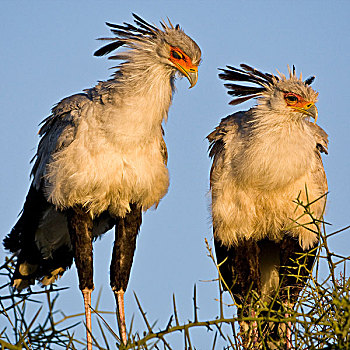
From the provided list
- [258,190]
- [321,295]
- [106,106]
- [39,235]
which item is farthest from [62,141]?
[321,295]

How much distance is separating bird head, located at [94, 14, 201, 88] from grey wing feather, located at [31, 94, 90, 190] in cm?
55

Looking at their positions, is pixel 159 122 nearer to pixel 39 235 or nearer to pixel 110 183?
pixel 110 183

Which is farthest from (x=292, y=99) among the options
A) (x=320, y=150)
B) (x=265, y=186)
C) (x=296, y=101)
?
(x=265, y=186)

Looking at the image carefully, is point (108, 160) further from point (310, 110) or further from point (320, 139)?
point (320, 139)

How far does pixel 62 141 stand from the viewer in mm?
5398

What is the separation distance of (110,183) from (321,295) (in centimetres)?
249

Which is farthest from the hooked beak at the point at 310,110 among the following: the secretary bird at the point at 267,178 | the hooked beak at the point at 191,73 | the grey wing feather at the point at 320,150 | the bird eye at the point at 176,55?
the bird eye at the point at 176,55

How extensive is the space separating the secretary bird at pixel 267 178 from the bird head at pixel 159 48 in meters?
0.87

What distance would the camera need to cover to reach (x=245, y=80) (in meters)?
6.46

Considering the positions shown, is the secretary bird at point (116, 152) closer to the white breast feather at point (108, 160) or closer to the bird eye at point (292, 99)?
the white breast feather at point (108, 160)

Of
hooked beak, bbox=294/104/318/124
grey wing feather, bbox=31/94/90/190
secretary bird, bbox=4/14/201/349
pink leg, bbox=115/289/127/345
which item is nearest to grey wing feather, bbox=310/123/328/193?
hooked beak, bbox=294/104/318/124

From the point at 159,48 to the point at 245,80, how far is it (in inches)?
46.6

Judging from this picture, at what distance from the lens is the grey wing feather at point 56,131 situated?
5.41 metres

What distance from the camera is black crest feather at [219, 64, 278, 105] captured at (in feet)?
20.8
